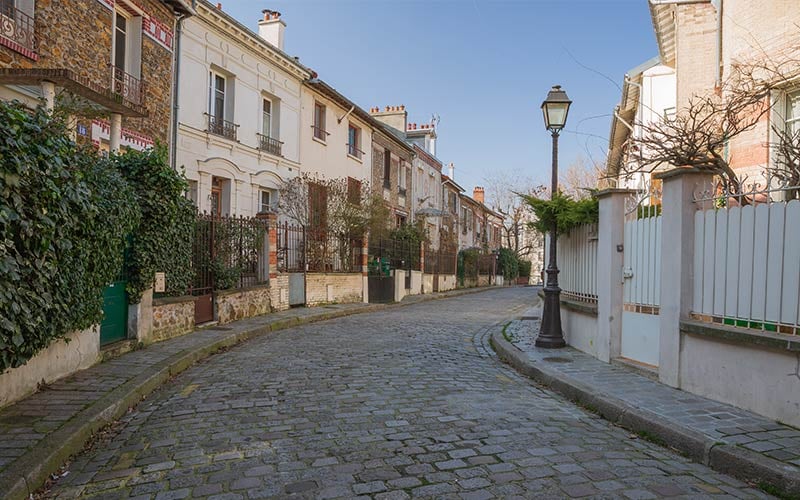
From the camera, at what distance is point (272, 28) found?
1886 cm

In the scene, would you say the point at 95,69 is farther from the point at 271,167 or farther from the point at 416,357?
the point at 416,357

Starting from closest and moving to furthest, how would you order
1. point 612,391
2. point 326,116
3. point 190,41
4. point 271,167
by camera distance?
point 612,391 < point 190,41 < point 271,167 < point 326,116

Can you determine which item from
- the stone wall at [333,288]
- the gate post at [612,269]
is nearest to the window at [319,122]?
the stone wall at [333,288]

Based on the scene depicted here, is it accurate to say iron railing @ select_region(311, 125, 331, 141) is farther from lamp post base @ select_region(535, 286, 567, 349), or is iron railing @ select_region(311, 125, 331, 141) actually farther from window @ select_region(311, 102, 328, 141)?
lamp post base @ select_region(535, 286, 567, 349)

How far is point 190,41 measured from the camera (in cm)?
1427

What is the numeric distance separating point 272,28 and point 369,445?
58.0 ft

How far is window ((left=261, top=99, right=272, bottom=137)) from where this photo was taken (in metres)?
17.4

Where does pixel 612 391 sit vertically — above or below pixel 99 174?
below

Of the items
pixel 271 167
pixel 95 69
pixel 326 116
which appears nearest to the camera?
pixel 95 69

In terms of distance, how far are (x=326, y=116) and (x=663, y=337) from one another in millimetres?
16794

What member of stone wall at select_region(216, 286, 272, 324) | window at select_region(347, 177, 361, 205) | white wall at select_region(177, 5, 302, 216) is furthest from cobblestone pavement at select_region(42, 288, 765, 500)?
window at select_region(347, 177, 361, 205)

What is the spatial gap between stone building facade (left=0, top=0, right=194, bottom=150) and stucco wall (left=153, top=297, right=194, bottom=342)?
312 centimetres

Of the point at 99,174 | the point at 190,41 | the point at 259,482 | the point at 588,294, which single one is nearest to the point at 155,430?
the point at 259,482

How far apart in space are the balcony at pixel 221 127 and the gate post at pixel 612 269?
11239mm
